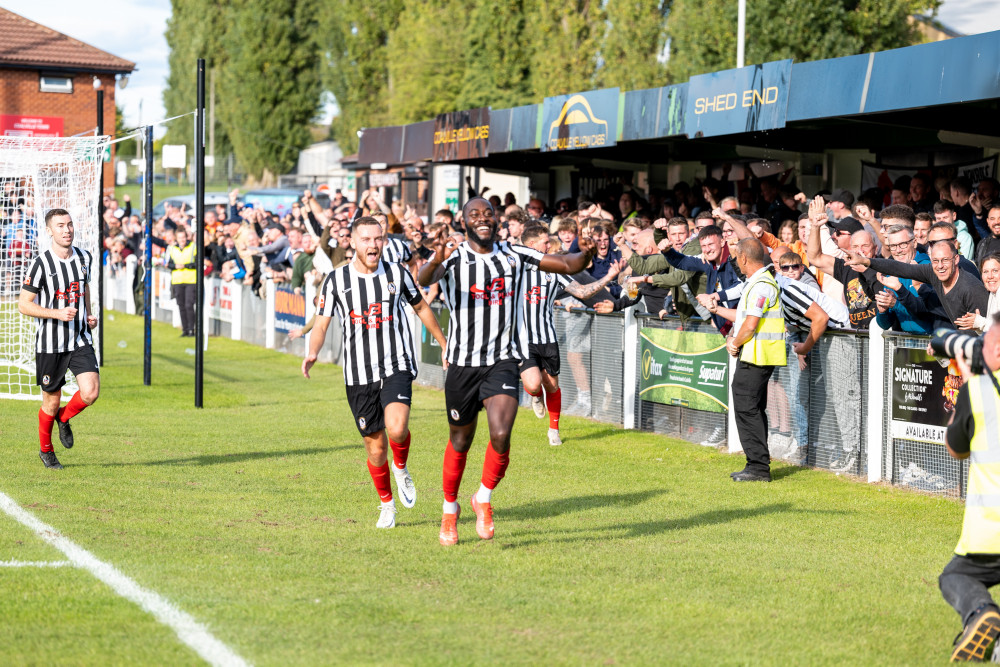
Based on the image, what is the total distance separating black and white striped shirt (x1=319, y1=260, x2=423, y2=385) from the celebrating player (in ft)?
1.43

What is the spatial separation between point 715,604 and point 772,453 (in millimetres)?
5201

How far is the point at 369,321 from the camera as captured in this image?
7875 millimetres

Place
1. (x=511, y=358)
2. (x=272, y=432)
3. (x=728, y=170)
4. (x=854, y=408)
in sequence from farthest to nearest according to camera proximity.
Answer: (x=728, y=170), (x=272, y=432), (x=854, y=408), (x=511, y=358)

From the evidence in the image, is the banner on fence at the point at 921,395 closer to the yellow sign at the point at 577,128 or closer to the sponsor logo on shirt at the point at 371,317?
the sponsor logo on shirt at the point at 371,317

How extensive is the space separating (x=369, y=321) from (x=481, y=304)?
805 millimetres

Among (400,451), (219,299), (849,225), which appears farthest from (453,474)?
(219,299)

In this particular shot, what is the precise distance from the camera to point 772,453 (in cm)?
1117

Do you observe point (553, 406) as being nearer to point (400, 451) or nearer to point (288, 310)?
point (400, 451)

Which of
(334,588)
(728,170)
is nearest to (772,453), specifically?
(334,588)

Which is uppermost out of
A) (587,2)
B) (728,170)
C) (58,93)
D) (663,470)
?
(587,2)

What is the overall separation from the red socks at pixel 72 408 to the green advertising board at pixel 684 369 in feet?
18.9

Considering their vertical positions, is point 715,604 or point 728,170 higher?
point 728,170

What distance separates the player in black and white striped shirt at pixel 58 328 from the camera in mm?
10156

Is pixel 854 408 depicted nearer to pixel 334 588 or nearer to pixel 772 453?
pixel 772 453
